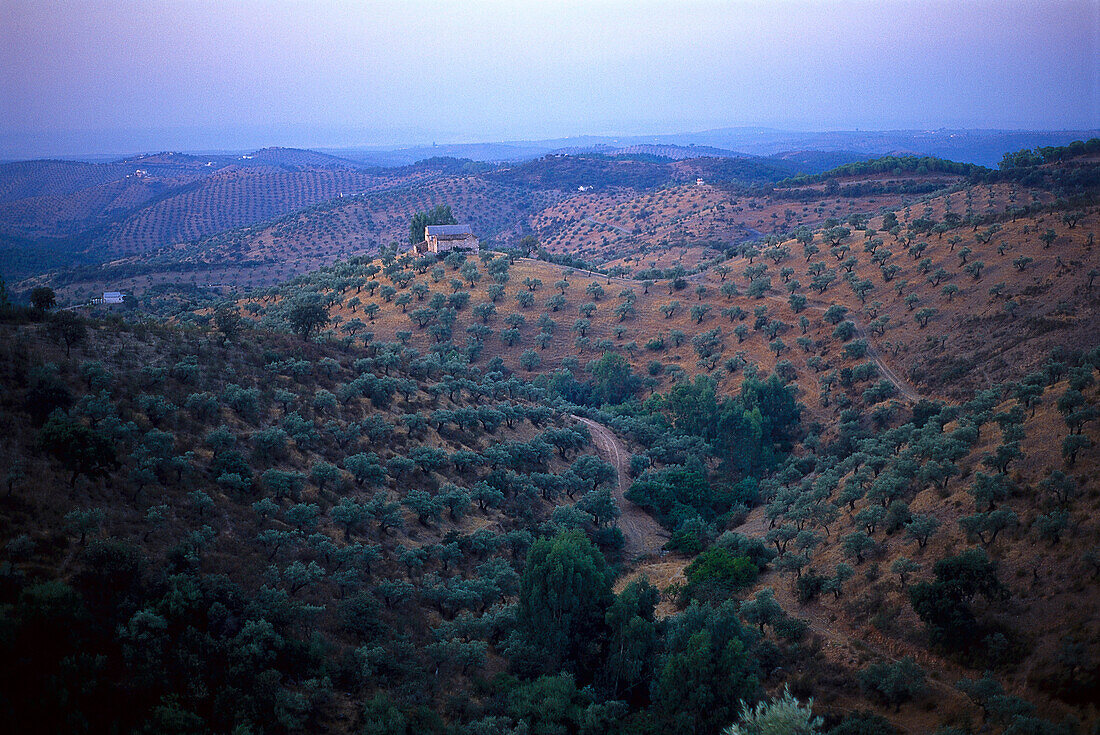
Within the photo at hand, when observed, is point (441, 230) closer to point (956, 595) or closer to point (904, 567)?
point (904, 567)

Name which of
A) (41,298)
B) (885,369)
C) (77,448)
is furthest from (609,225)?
(77,448)

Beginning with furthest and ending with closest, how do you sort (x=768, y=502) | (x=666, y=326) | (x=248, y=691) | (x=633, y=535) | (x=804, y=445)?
1. (x=666, y=326)
2. (x=804, y=445)
3. (x=768, y=502)
4. (x=633, y=535)
5. (x=248, y=691)

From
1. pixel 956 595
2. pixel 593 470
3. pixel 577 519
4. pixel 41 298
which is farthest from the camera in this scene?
pixel 593 470

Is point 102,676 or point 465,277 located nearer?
point 102,676

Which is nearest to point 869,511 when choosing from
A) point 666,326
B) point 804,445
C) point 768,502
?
point 768,502

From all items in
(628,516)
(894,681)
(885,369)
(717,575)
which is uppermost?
(885,369)

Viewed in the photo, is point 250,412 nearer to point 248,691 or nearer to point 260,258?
point 248,691

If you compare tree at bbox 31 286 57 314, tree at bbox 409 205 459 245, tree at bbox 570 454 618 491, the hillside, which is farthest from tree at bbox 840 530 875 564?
tree at bbox 409 205 459 245
